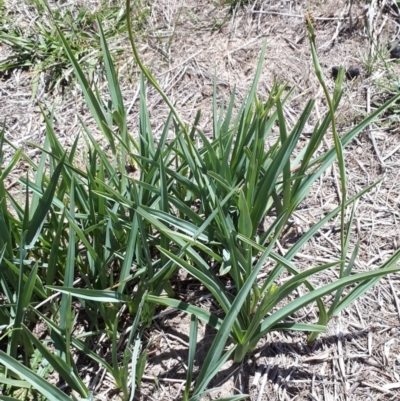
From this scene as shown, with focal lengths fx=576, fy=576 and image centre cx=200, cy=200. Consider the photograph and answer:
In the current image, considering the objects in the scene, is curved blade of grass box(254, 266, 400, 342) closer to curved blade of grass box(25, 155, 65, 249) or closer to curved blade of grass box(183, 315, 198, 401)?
curved blade of grass box(183, 315, 198, 401)

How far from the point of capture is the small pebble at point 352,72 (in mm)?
2391

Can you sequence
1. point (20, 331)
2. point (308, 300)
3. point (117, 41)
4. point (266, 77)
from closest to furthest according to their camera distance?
1. point (308, 300)
2. point (20, 331)
3. point (266, 77)
4. point (117, 41)

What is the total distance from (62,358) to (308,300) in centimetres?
63

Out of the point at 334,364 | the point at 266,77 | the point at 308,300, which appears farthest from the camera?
the point at 266,77

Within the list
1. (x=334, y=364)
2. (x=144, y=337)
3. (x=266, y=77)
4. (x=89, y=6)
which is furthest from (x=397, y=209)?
(x=89, y=6)

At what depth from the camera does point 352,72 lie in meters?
2.39

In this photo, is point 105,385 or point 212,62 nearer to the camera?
point 105,385

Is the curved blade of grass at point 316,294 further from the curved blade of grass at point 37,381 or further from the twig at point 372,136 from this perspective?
the twig at point 372,136

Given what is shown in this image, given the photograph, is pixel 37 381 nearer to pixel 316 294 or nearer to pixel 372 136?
pixel 316 294

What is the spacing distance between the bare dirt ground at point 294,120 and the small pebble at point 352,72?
3 cm

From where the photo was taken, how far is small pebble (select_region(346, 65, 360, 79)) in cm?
239

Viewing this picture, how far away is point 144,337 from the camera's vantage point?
1.66 meters

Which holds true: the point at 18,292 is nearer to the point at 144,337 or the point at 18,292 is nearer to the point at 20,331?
the point at 20,331

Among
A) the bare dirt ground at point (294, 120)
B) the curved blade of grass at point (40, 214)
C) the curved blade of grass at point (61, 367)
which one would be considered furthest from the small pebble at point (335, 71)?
the curved blade of grass at point (61, 367)
